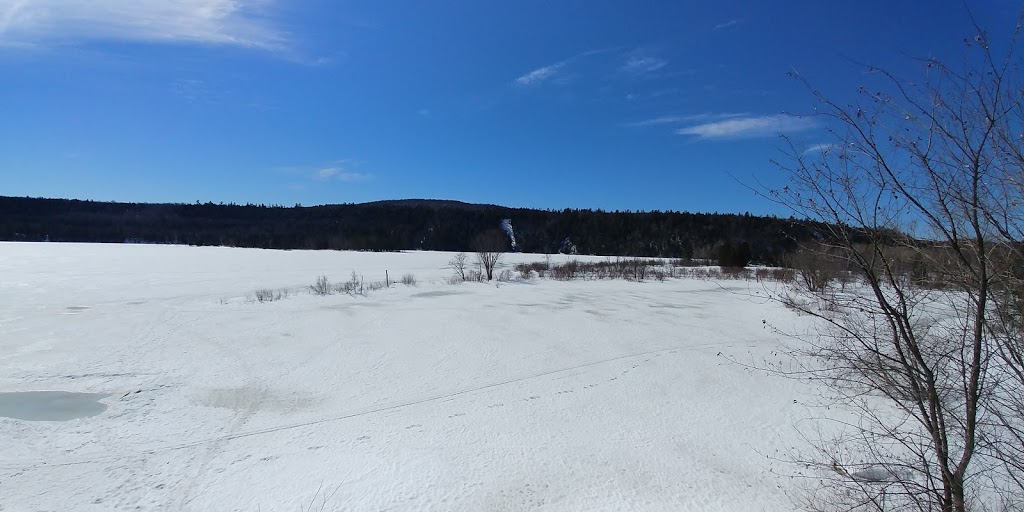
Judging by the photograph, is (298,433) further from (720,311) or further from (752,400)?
(720,311)

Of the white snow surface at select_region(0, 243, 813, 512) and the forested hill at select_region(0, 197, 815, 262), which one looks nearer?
the white snow surface at select_region(0, 243, 813, 512)

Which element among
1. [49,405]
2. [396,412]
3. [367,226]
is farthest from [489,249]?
[367,226]

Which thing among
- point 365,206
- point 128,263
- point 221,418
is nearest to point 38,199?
point 365,206

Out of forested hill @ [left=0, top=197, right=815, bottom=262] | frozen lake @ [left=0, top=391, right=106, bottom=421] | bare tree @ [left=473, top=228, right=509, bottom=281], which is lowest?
frozen lake @ [left=0, top=391, right=106, bottom=421]

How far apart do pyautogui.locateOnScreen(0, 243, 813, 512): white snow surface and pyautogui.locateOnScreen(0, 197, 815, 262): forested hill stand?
62091mm

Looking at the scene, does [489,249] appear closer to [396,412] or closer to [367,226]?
[396,412]

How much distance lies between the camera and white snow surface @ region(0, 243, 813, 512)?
213 inches

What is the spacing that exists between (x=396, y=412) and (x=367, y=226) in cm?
9873

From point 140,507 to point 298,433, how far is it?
209 centimetres

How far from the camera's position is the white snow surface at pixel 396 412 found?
5402mm

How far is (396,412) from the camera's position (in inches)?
309

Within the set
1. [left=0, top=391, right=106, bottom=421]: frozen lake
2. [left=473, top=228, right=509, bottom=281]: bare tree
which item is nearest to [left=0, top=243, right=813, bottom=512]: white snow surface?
[left=0, top=391, right=106, bottom=421]: frozen lake

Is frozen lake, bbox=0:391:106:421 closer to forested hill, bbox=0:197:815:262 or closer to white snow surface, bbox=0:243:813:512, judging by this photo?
white snow surface, bbox=0:243:813:512

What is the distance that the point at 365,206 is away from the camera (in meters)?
117
